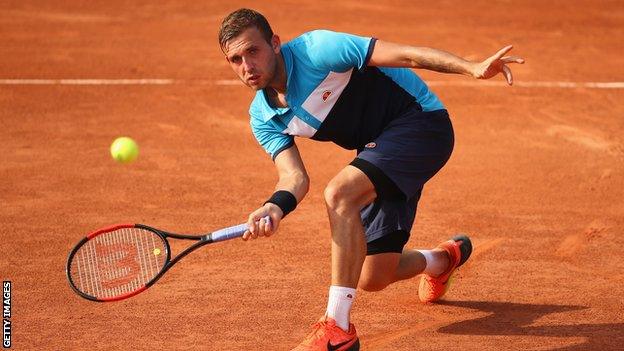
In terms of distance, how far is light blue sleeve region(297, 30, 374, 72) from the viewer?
20.8ft

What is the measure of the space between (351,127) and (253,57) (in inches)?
29.5

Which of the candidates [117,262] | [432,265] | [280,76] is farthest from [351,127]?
[117,262]

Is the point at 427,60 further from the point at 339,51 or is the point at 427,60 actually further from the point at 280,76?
the point at 280,76

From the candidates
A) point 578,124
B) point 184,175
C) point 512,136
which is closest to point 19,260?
point 184,175

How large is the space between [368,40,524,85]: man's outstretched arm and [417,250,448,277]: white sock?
1.50 metres

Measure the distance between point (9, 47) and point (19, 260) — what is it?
20.8 ft

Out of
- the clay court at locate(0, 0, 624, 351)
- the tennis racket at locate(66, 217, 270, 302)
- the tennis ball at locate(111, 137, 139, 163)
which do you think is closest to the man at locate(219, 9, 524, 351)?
the clay court at locate(0, 0, 624, 351)

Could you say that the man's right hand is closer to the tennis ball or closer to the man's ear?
the man's ear

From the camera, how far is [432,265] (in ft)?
23.6

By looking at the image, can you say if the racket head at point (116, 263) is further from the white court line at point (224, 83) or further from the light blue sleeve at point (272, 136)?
the white court line at point (224, 83)

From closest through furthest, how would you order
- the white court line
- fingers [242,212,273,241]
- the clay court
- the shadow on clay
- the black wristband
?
fingers [242,212,273,241] < the black wristband < the shadow on clay < the clay court < the white court line

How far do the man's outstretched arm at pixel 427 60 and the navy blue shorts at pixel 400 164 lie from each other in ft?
1.47

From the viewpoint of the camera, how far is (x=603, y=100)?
11.6 m

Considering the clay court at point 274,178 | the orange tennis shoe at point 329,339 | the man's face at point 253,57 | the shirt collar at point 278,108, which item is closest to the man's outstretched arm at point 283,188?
the shirt collar at point 278,108
